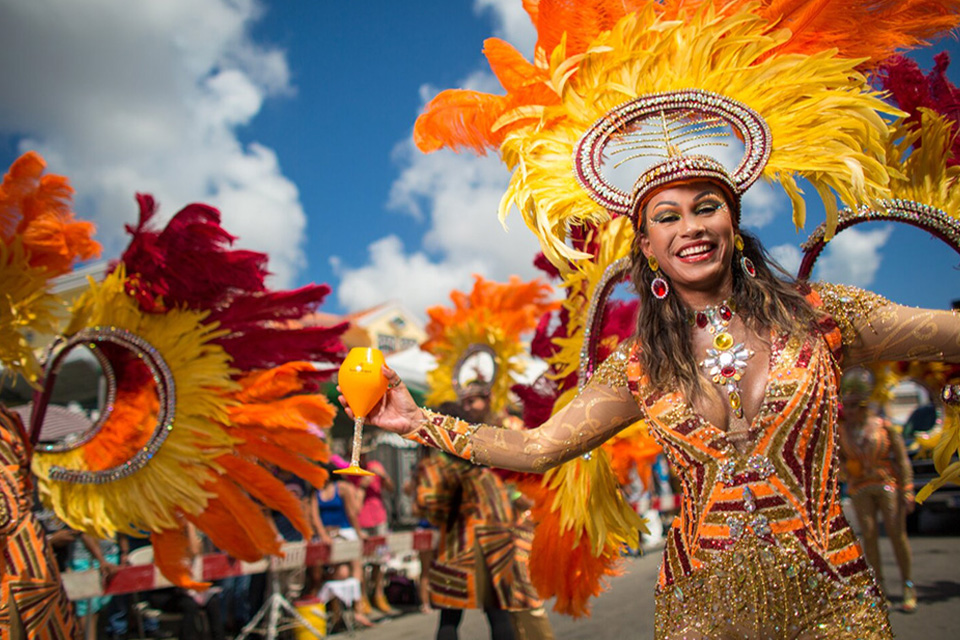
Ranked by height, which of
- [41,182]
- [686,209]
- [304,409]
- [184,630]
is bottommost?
[184,630]

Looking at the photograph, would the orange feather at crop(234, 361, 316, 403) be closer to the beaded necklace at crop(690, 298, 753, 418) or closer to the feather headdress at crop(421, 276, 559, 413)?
the beaded necklace at crop(690, 298, 753, 418)

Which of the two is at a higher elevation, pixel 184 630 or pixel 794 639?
pixel 794 639

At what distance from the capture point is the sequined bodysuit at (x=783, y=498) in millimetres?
1855

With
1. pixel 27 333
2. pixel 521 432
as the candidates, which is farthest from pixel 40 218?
pixel 521 432

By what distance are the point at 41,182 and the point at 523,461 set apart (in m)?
2.82

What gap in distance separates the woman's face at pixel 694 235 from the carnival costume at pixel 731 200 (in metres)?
0.05

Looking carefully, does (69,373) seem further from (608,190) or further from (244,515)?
(608,190)

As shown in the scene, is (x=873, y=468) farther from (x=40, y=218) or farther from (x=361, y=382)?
(x=40, y=218)

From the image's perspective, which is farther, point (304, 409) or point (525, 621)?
point (525, 621)

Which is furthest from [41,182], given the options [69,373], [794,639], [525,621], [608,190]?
[69,373]

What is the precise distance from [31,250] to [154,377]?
0.80m

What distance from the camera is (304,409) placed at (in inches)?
144

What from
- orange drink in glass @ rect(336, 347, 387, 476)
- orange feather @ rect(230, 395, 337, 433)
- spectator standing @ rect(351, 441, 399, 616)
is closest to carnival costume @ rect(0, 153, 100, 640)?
orange feather @ rect(230, 395, 337, 433)

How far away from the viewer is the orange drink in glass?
2141mm
